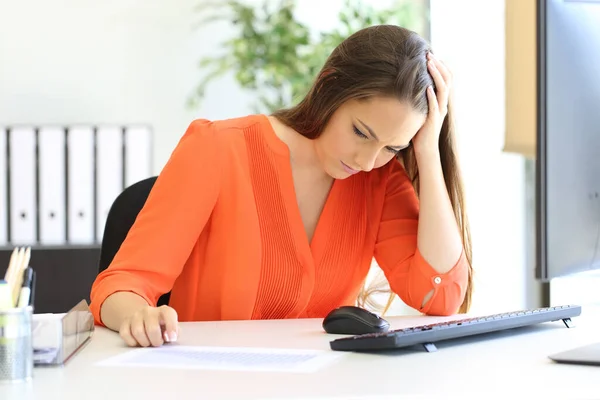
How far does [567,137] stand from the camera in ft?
3.33

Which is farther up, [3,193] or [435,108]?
[435,108]

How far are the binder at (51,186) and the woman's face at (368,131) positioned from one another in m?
1.33

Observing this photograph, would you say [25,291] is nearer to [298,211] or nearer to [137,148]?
[298,211]

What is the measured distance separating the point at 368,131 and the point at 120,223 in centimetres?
51

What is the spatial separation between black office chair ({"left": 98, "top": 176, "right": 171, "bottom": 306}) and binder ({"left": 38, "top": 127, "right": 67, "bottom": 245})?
103 centimetres

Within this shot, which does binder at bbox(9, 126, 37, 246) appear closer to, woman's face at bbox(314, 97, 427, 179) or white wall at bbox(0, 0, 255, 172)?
white wall at bbox(0, 0, 255, 172)

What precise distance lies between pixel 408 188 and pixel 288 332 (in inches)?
19.6

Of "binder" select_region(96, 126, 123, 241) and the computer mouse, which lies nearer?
the computer mouse

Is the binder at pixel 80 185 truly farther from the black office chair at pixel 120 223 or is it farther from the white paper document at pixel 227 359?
the white paper document at pixel 227 359

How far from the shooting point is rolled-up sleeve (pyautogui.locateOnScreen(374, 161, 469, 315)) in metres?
1.53

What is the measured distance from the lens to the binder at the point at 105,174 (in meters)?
2.61

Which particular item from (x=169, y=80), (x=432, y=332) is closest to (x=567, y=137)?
(x=432, y=332)

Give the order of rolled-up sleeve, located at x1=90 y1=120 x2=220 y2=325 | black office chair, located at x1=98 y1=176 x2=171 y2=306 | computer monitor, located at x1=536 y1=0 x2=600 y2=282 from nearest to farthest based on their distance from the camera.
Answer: computer monitor, located at x1=536 y1=0 x2=600 y2=282 < rolled-up sleeve, located at x1=90 y1=120 x2=220 y2=325 < black office chair, located at x1=98 y1=176 x2=171 y2=306

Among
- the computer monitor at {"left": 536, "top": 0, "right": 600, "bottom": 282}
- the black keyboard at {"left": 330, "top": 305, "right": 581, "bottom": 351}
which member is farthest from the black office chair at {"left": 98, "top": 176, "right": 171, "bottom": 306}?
the computer monitor at {"left": 536, "top": 0, "right": 600, "bottom": 282}
